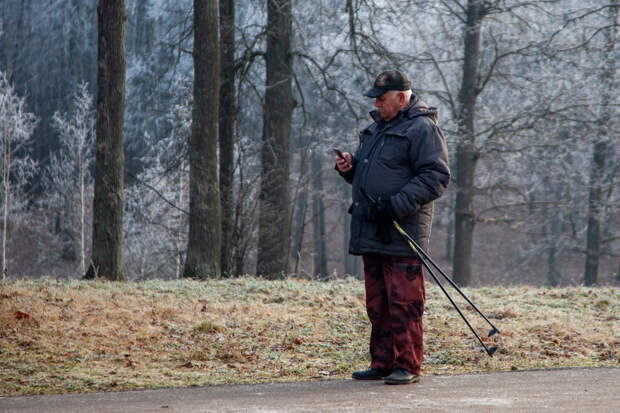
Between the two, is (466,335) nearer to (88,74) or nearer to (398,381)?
(398,381)

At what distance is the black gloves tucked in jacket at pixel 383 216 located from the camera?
5.14 m

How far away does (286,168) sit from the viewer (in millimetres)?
14750

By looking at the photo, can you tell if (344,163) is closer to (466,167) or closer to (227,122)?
(227,122)

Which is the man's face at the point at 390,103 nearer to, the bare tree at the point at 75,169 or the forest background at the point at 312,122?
the forest background at the point at 312,122

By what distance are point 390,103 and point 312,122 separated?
2162cm

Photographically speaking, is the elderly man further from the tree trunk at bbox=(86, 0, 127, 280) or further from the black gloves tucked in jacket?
the tree trunk at bbox=(86, 0, 127, 280)

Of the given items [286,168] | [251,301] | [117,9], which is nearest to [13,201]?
[286,168]

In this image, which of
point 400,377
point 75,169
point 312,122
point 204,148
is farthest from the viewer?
point 75,169

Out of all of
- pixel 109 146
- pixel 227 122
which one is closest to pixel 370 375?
pixel 109 146

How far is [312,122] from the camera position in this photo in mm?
26891

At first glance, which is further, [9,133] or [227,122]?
[9,133]

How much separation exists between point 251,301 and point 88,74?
Result: 26523mm

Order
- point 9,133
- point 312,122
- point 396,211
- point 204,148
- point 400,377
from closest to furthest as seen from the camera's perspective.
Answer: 1. point 396,211
2. point 400,377
3. point 204,148
4. point 312,122
5. point 9,133

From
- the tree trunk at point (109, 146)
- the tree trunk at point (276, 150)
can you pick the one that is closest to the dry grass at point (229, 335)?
the tree trunk at point (109, 146)
